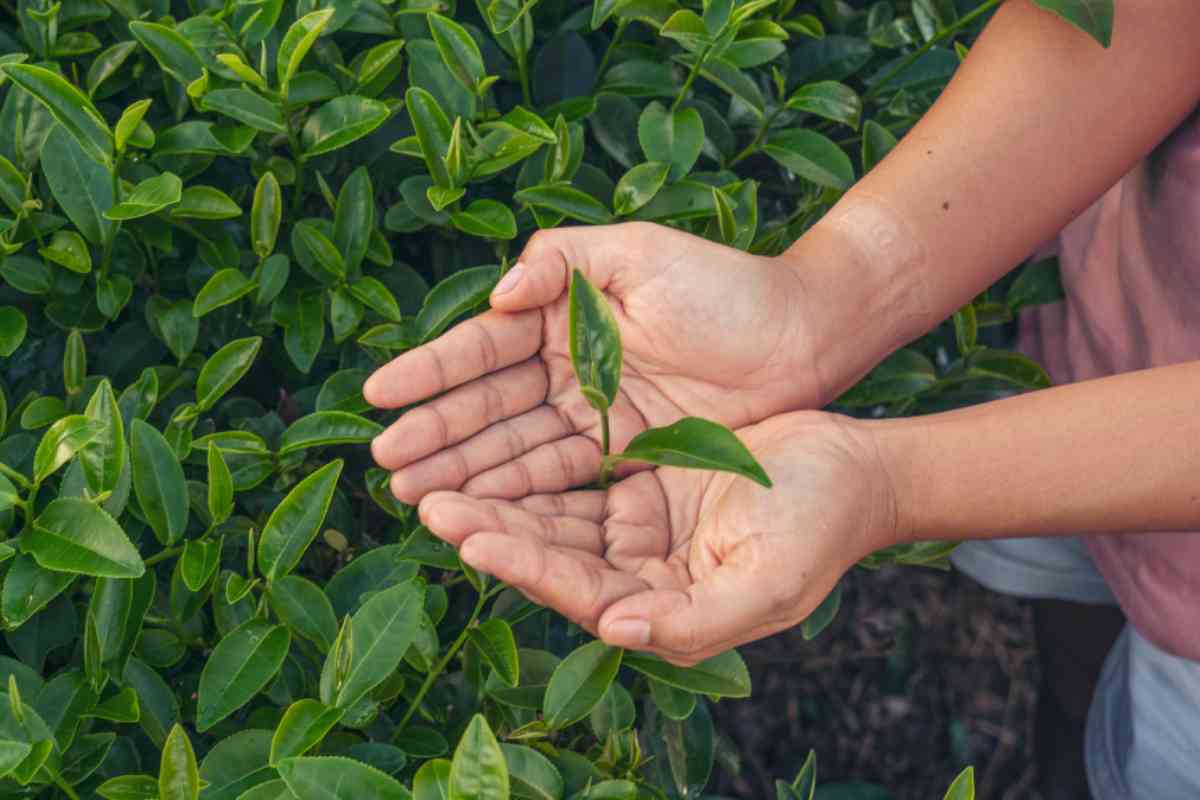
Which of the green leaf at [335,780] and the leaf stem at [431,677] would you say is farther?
the leaf stem at [431,677]

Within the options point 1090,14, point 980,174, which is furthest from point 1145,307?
point 1090,14

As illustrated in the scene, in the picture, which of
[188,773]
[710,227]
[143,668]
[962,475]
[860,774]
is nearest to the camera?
[188,773]

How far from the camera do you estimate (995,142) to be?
4.10 feet

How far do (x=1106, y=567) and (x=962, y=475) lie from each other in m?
0.45

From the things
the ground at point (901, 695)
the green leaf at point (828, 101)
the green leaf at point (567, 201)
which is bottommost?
the ground at point (901, 695)

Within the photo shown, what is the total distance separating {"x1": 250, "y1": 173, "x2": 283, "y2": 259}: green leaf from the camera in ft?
3.48

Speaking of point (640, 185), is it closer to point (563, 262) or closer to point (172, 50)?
point (563, 262)

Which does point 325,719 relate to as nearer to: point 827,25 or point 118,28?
point 118,28

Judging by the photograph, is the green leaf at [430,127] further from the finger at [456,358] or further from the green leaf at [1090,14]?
the green leaf at [1090,14]

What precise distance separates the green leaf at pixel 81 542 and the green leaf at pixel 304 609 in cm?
13

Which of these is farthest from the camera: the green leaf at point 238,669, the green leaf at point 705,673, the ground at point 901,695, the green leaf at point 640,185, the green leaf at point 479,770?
the ground at point 901,695

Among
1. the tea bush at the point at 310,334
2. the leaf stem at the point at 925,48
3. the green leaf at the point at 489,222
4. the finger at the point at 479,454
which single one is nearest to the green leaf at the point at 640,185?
the tea bush at the point at 310,334

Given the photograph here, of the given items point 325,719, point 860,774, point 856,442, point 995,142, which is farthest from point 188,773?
point 860,774

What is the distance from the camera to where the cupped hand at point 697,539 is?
0.97 m
